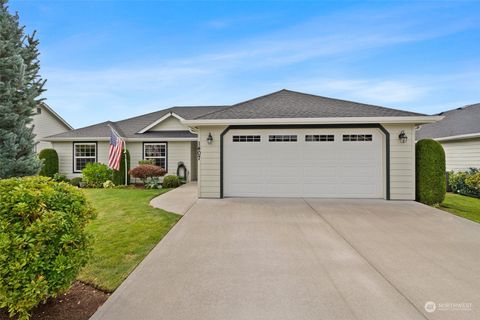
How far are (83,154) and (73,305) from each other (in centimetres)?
1337

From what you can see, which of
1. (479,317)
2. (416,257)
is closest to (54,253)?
(479,317)

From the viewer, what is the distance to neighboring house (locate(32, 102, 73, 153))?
16.7 meters

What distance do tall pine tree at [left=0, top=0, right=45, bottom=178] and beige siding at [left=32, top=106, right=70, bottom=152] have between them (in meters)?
16.2

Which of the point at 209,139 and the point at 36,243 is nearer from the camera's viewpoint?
the point at 36,243

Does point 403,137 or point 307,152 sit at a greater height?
point 403,137

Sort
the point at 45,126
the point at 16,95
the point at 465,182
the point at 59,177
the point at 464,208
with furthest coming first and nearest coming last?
the point at 45,126, the point at 59,177, the point at 465,182, the point at 464,208, the point at 16,95

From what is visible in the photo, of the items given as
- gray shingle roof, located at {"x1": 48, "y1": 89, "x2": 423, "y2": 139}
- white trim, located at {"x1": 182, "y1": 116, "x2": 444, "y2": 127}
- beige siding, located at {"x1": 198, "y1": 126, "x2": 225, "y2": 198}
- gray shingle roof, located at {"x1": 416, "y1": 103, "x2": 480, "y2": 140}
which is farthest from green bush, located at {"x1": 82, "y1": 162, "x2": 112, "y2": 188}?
gray shingle roof, located at {"x1": 416, "y1": 103, "x2": 480, "y2": 140}

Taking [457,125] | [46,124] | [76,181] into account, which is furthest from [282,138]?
[46,124]

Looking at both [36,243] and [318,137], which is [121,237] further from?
[318,137]

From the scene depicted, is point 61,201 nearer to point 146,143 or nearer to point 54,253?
point 54,253

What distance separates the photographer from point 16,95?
156 inches

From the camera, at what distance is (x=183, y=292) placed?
8.96 feet

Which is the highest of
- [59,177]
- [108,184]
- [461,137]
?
[461,137]

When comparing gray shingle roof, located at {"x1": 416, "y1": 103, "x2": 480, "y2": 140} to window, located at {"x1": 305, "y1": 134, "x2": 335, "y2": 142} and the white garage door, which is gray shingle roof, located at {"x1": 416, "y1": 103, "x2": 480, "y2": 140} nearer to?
the white garage door
